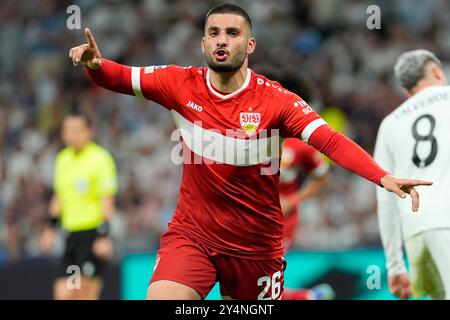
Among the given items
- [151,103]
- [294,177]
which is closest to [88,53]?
[294,177]

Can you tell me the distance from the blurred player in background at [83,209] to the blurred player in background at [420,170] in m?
3.55

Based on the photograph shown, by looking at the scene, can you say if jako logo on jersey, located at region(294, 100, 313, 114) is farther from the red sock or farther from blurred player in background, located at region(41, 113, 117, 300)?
blurred player in background, located at region(41, 113, 117, 300)

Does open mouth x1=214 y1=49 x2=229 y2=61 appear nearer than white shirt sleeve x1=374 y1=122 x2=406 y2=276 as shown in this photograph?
Yes

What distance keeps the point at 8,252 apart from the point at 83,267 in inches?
81.4

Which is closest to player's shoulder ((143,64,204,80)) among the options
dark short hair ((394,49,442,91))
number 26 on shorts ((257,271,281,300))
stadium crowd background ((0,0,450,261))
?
number 26 on shorts ((257,271,281,300))

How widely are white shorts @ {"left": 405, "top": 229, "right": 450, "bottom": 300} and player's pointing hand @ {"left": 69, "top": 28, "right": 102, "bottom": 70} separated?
8.80 ft

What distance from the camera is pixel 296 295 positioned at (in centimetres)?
964

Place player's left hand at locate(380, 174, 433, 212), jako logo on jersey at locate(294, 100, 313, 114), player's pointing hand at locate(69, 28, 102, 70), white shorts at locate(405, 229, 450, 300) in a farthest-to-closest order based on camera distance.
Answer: white shorts at locate(405, 229, 450, 300) < jako logo on jersey at locate(294, 100, 313, 114) < player's pointing hand at locate(69, 28, 102, 70) < player's left hand at locate(380, 174, 433, 212)

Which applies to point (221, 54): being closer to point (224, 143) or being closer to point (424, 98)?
point (224, 143)

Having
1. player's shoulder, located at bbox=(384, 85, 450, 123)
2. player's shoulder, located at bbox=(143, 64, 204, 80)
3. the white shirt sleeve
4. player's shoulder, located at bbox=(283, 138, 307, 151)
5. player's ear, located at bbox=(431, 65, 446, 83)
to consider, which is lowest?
the white shirt sleeve

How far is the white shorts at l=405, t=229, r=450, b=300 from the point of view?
23.4ft

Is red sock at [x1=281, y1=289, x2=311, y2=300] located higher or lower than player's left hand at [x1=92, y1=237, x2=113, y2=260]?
lower

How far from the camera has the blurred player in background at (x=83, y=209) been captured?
1037cm
